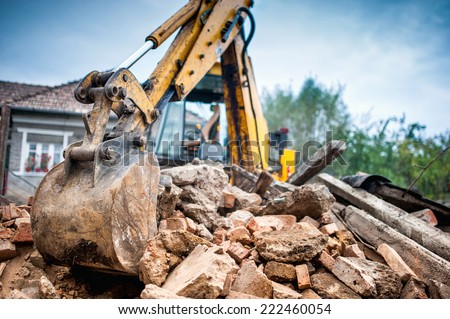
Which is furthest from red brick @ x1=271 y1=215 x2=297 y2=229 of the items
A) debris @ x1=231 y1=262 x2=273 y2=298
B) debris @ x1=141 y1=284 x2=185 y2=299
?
debris @ x1=141 y1=284 x2=185 y2=299

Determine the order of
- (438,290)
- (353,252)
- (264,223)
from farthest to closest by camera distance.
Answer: (264,223) < (353,252) < (438,290)

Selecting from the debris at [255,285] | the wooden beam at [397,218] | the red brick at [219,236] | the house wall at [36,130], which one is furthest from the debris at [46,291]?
the house wall at [36,130]

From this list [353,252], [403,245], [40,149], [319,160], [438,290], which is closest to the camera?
[438,290]

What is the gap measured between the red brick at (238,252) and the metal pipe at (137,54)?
5.19 feet

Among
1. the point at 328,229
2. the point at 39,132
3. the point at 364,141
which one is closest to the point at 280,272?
the point at 328,229

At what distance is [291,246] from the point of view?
7.91 ft

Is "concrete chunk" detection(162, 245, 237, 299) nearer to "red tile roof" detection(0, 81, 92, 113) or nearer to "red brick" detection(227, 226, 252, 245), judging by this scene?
"red brick" detection(227, 226, 252, 245)

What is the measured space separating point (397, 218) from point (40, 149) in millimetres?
12047

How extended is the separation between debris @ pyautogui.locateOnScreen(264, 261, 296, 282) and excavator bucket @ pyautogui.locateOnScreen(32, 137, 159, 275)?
34.0 inches

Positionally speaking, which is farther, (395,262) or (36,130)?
(36,130)

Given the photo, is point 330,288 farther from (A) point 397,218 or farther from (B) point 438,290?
(A) point 397,218

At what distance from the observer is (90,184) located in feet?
6.98

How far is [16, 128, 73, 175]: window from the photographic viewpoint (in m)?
11.8

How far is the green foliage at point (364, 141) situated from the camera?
1427 cm
